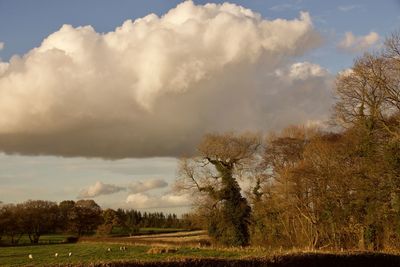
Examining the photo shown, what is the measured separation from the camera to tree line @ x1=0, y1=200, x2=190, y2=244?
9469cm

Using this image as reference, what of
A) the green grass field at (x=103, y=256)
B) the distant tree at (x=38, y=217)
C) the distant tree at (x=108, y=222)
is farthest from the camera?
the distant tree at (x=108, y=222)

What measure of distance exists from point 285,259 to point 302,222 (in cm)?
2685

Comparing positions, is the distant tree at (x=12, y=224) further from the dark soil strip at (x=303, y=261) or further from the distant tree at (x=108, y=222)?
the dark soil strip at (x=303, y=261)

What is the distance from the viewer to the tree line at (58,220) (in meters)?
94.7

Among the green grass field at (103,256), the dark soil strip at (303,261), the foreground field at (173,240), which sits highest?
the dark soil strip at (303,261)

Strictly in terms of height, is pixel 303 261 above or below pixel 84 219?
below

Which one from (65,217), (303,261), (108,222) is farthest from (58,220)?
(303,261)

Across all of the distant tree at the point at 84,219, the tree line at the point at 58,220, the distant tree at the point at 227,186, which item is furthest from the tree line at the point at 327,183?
the distant tree at the point at 84,219

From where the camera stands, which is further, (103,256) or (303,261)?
(103,256)

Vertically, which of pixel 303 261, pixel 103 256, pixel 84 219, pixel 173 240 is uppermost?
pixel 84 219

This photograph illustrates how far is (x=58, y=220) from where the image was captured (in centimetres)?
10606

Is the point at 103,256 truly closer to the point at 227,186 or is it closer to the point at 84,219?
the point at 227,186

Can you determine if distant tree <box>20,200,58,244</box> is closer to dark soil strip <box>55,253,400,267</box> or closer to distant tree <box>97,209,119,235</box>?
distant tree <box>97,209,119,235</box>

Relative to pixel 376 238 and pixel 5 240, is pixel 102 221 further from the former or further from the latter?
pixel 376 238
